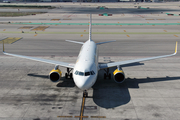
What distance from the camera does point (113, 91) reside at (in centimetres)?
2244

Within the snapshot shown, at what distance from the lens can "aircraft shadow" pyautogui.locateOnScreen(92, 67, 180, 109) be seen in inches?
784

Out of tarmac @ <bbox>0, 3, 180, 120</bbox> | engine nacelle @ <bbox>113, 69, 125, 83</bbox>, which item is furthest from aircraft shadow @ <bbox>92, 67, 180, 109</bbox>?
engine nacelle @ <bbox>113, 69, 125, 83</bbox>

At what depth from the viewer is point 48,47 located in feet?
138

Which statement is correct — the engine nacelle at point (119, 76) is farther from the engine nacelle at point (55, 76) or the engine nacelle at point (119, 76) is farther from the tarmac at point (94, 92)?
the engine nacelle at point (55, 76)

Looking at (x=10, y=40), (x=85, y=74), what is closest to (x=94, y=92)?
(x=85, y=74)

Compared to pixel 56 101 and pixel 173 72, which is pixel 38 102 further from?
pixel 173 72

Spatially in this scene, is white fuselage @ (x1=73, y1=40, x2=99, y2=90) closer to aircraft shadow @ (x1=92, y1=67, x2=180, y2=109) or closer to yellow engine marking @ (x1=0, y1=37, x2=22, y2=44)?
aircraft shadow @ (x1=92, y1=67, x2=180, y2=109)

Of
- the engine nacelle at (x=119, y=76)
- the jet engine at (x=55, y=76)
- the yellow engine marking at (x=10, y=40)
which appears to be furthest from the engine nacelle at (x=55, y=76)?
the yellow engine marking at (x=10, y=40)

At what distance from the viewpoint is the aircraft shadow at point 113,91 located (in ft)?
65.3

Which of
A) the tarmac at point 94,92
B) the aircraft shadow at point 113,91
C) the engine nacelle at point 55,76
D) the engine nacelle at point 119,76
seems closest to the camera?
the tarmac at point 94,92

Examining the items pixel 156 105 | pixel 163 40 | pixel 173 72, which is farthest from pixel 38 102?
pixel 163 40

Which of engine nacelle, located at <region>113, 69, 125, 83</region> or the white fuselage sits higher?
the white fuselage

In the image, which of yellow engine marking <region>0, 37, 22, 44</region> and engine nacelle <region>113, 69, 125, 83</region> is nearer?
engine nacelle <region>113, 69, 125, 83</region>

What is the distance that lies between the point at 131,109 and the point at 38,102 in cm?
968
